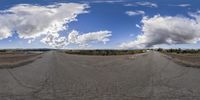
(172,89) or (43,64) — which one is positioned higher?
(43,64)

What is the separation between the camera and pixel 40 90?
16.0 feet

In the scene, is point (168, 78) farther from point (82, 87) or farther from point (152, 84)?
point (82, 87)

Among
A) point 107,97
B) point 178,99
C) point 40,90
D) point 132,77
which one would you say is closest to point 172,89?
point 178,99

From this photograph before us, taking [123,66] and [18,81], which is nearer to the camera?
[18,81]

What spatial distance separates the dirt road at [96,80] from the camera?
4.88m

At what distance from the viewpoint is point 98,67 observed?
5324 millimetres

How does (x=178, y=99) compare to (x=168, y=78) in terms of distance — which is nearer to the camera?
(x=178, y=99)

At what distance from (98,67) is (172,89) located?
107 cm

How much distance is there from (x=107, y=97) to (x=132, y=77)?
523 millimetres

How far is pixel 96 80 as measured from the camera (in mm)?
5164

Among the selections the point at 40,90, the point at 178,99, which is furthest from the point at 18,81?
the point at 178,99

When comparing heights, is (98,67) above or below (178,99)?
above

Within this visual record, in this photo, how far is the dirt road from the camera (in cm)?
488

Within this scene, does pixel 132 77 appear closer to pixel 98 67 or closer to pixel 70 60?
pixel 98 67
